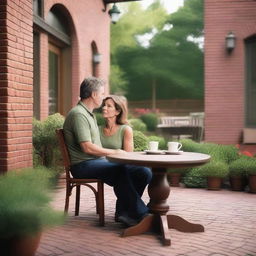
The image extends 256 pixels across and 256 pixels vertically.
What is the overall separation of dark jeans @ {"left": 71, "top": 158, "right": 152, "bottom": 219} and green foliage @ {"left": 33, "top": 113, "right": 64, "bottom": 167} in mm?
2469

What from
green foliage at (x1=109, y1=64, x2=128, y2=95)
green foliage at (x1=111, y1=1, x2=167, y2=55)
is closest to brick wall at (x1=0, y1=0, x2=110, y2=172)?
green foliage at (x1=109, y1=64, x2=128, y2=95)

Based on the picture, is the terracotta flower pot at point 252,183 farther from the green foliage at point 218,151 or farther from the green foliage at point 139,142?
the green foliage at point 139,142

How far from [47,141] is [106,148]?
2516mm

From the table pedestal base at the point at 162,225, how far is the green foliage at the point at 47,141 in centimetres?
310

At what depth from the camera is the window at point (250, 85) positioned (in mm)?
10008

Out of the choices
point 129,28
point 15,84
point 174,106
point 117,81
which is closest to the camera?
point 15,84

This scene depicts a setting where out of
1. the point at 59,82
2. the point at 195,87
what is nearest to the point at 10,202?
the point at 59,82

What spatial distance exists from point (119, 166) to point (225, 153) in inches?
151

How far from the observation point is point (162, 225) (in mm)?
4172

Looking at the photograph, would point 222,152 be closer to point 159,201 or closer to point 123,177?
point 159,201

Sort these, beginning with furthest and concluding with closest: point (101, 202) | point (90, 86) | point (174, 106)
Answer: point (174, 106) → point (90, 86) → point (101, 202)

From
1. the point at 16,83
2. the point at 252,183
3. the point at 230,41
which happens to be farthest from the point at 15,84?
the point at 230,41

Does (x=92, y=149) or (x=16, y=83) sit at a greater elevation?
(x=16, y=83)

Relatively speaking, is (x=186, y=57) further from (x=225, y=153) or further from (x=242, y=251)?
(x=242, y=251)
